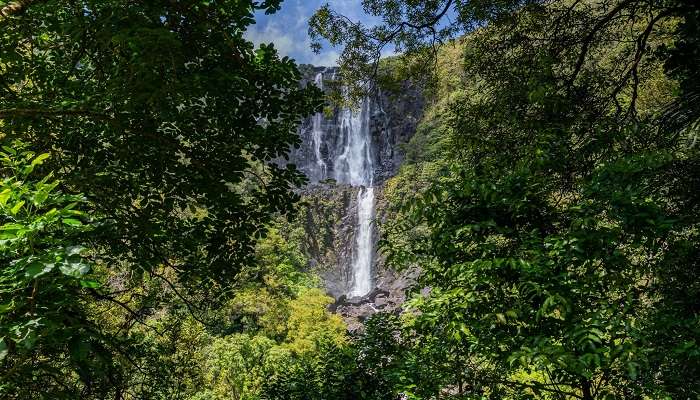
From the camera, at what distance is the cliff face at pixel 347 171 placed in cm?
3988

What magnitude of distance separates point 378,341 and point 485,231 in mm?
3029

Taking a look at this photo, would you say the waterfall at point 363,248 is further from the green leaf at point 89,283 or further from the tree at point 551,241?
the green leaf at point 89,283

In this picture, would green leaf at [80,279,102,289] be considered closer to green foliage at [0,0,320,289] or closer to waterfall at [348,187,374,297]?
green foliage at [0,0,320,289]

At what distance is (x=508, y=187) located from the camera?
3424mm

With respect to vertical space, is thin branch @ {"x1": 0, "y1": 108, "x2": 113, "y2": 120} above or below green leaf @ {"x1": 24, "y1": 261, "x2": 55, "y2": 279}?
above

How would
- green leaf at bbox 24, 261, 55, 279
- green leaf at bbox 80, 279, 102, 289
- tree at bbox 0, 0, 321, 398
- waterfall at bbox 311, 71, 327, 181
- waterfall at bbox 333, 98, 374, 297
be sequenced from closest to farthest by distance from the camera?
green leaf at bbox 24, 261, 55, 279 < green leaf at bbox 80, 279, 102, 289 < tree at bbox 0, 0, 321, 398 < waterfall at bbox 333, 98, 374, 297 < waterfall at bbox 311, 71, 327, 181

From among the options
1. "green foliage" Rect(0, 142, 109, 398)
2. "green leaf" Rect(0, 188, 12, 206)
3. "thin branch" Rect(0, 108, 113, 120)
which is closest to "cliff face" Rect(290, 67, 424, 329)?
"thin branch" Rect(0, 108, 113, 120)

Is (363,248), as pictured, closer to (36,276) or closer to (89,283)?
(89,283)

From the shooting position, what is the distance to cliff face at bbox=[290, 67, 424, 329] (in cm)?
3988

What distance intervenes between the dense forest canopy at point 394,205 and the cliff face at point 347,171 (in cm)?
3218

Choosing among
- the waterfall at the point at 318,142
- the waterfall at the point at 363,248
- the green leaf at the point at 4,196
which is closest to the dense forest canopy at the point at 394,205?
the green leaf at the point at 4,196

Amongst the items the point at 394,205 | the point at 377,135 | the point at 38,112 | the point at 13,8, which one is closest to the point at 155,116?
the point at 38,112

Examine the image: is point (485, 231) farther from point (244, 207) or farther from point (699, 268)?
point (699, 268)

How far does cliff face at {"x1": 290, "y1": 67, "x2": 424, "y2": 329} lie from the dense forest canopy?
32.2 m
